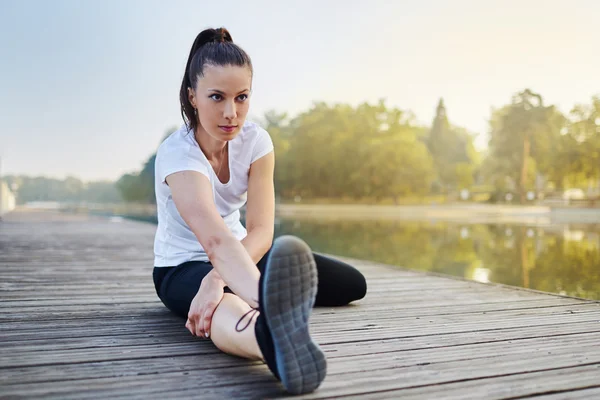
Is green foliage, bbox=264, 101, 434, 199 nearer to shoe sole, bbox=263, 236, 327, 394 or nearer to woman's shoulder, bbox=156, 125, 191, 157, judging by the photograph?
woman's shoulder, bbox=156, 125, 191, 157

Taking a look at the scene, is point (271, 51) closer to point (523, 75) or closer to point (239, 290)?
point (523, 75)

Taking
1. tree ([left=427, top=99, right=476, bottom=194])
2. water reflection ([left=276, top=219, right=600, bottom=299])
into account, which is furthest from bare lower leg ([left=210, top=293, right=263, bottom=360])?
tree ([left=427, top=99, right=476, bottom=194])

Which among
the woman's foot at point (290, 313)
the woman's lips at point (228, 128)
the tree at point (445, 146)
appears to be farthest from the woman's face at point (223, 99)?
the tree at point (445, 146)

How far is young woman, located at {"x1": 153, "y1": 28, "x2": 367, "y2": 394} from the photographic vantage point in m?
1.18

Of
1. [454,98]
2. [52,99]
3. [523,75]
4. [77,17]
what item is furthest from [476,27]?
[52,99]

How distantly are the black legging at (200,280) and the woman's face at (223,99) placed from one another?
43 cm

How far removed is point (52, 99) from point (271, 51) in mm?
21314

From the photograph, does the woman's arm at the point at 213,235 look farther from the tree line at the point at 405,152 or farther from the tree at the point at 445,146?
the tree at the point at 445,146

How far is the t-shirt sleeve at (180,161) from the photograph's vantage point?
1.67 meters

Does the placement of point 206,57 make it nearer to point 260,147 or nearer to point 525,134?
point 260,147

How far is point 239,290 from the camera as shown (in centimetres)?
140

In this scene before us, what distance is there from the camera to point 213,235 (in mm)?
1494

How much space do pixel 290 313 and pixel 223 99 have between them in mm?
713

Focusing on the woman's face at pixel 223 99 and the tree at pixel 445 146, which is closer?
the woman's face at pixel 223 99
